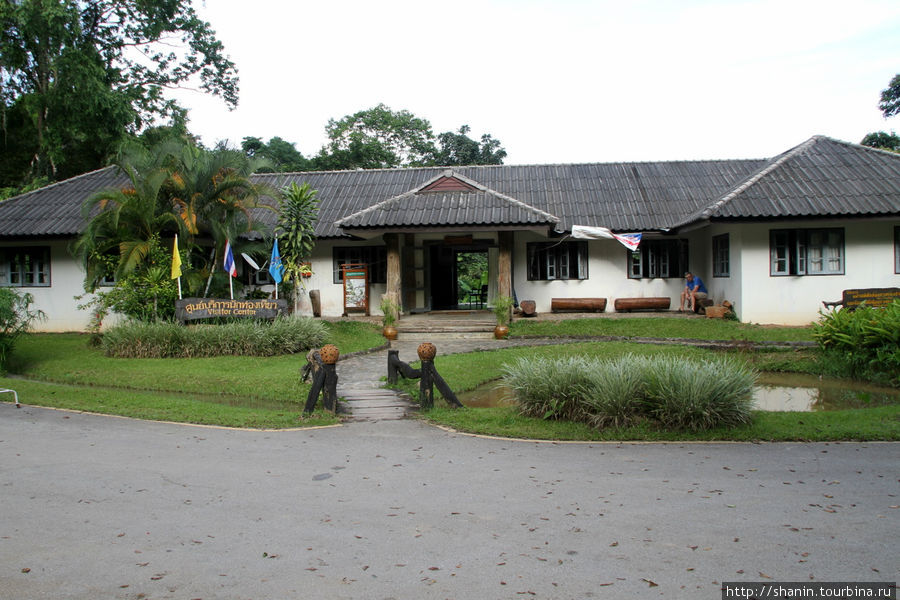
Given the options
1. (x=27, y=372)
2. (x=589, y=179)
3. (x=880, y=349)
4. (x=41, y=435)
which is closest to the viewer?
(x=41, y=435)

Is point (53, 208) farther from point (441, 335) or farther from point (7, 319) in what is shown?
point (441, 335)

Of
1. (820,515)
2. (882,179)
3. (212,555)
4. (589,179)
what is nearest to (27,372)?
(212,555)

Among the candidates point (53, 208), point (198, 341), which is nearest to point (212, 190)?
point (198, 341)

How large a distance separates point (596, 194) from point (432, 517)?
18.6 m

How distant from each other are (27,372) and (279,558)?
11748 millimetres

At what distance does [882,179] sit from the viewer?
716 inches

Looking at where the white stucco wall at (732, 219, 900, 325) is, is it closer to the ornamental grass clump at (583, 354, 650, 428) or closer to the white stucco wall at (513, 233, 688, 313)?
the white stucco wall at (513, 233, 688, 313)

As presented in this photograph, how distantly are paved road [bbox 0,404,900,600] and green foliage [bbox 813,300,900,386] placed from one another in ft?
15.7

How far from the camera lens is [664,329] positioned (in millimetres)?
17516

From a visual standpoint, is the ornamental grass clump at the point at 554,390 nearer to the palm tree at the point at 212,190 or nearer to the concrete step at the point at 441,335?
the concrete step at the point at 441,335

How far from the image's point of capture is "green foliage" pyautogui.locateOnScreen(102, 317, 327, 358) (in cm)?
1493

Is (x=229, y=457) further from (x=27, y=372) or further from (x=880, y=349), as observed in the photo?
(x=880, y=349)

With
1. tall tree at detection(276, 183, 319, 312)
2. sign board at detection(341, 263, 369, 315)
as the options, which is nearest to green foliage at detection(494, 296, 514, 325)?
sign board at detection(341, 263, 369, 315)

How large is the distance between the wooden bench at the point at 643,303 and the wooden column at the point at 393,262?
6.80 meters
